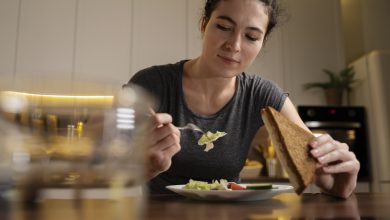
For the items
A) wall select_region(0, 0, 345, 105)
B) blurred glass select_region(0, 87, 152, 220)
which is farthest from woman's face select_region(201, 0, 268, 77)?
wall select_region(0, 0, 345, 105)

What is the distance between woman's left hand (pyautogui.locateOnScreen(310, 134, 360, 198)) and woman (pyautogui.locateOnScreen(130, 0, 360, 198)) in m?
0.33

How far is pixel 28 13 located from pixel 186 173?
2290 mm

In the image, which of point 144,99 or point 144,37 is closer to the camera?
point 144,99

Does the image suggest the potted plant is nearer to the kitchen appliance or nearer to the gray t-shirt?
the kitchen appliance

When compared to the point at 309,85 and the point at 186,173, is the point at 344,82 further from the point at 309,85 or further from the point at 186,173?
the point at 186,173

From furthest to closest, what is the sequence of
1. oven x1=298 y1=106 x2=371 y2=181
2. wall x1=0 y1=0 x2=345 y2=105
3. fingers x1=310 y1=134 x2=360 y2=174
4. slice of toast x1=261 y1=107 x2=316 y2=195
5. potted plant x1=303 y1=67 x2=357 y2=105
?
potted plant x1=303 y1=67 x2=357 y2=105 < oven x1=298 y1=106 x2=371 y2=181 < wall x1=0 y1=0 x2=345 y2=105 < fingers x1=310 y1=134 x2=360 y2=174 < slice of toast x1=261 y1=107 x2=316 y2=195

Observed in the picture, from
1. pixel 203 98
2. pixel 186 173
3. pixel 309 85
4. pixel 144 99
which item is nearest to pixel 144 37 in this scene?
pixel 309 85

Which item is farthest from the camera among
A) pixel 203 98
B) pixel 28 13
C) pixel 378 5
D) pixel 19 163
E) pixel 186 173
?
pixel 378 5

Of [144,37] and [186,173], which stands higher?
[144,37]

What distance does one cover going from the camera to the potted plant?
10.4 feet

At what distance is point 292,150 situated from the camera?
732mm

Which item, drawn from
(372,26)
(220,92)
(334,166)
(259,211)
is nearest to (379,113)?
(372,26)

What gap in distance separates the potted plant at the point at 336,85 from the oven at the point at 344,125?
0.71 feet

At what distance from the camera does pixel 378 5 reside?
3.66m
